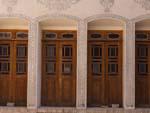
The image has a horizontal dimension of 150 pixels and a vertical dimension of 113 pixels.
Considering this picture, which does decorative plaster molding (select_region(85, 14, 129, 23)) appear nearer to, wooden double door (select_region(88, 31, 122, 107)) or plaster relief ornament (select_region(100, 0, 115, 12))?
plaster relief ornament (select_region(100, 0, 115, 12))

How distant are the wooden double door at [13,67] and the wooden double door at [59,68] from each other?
2.13 feet

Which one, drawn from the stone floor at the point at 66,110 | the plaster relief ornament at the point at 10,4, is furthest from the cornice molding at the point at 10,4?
the stone floor at the point at 66,110

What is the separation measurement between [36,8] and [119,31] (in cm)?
275

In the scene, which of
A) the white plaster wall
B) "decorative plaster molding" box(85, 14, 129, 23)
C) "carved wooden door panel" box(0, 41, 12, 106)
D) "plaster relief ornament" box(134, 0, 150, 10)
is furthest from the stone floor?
"plaster relief ornament" box(134, 0, 150, 10)

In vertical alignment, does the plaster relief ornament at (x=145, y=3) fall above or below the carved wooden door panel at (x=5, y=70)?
above

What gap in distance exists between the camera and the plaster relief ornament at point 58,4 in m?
9.62

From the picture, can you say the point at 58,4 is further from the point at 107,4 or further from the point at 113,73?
the point at 113,73

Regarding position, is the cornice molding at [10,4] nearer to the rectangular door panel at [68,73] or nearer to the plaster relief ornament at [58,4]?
the plaster relief ornament at [58,4]

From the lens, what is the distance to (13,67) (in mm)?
10133

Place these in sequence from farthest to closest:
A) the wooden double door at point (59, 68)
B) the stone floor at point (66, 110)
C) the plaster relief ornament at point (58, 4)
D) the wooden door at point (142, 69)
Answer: the wooden double door at point (59, 68) → the wooden door at point (142, 69) → the plaster relief ornament at point (58, 4) → the stone floor at point (66, 110)

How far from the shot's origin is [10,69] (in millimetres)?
10148

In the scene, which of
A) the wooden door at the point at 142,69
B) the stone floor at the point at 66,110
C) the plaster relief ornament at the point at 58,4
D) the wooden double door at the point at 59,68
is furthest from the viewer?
the wooden double door at the point at 59,68

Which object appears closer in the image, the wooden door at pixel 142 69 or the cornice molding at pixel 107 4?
the cornice molding at pixel 107 4

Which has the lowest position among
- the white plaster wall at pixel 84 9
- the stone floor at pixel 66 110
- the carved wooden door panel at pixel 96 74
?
the stone floor at pixel 66 110
